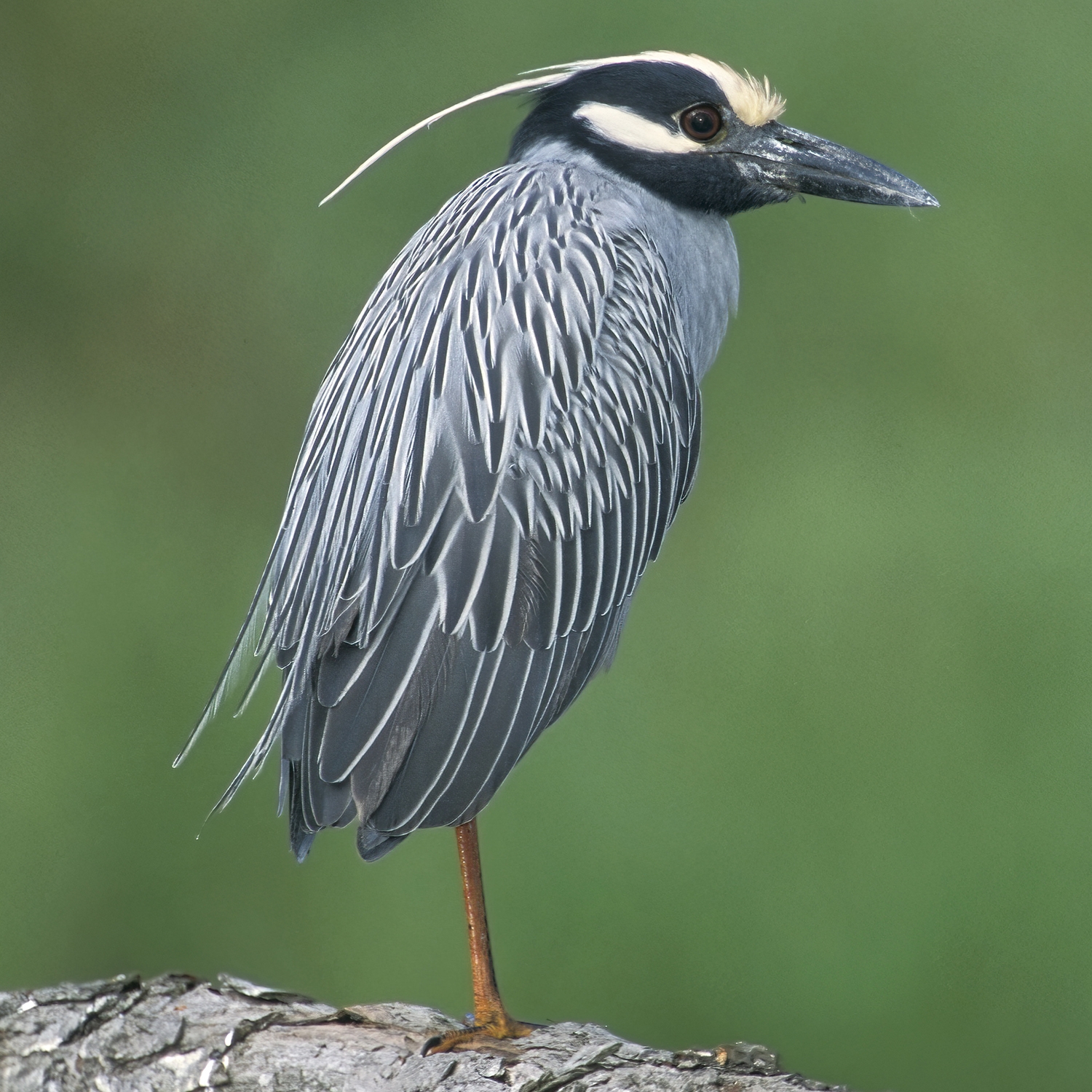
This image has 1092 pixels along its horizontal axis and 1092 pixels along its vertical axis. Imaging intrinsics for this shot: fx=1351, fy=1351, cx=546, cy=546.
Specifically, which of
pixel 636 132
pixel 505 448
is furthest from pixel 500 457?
pixel 636 132

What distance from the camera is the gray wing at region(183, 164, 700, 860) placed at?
46.2 inches

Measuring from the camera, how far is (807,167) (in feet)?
4.76

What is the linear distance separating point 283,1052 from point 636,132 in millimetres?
978

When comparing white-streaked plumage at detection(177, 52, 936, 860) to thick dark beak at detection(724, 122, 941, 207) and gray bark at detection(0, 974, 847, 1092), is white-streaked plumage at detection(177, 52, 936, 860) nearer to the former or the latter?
thick dark beak at detection(724, 122, 941, 207)

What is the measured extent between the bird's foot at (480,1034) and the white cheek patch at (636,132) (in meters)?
0.90

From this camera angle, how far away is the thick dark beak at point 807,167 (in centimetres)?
143

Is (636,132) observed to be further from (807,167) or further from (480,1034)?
(480,1034)

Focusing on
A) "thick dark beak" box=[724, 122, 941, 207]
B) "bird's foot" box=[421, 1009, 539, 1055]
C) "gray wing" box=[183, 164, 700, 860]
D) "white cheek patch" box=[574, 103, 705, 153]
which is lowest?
"bird's foot" box=[421, 1009, 539, 1055]

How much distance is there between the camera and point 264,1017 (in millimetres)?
1173

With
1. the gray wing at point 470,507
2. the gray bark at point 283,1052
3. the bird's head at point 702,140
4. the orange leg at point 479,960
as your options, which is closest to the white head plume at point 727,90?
the bird's head at point 702,140

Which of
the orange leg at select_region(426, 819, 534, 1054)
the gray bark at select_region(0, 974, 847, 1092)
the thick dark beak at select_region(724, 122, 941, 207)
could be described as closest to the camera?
the gray bark at select_region(0, 974, 847, 1092)

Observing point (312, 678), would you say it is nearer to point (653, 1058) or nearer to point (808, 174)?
point (653, 1058)

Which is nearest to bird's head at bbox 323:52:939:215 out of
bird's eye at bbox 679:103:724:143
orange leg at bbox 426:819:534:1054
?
bird's eye at bbox 679:103:724:143

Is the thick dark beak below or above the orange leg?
above
